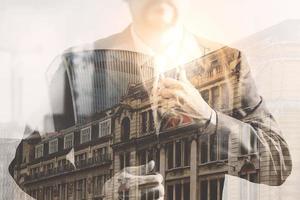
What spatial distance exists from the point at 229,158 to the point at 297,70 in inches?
20.9

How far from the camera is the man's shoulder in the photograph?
10.5 ft

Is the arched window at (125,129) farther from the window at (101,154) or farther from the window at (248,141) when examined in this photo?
the window at (248,141)

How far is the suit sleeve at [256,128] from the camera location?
3.30 m

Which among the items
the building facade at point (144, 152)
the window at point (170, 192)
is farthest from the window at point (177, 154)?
the window at point (170, 192)

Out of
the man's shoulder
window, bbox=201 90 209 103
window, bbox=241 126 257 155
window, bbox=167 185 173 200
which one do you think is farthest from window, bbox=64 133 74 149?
window, bbox=241 126 257 155

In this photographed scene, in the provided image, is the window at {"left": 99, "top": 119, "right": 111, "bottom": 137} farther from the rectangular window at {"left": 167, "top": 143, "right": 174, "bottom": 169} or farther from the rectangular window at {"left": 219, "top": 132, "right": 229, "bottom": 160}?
the rectangular window at {"left": 219, "top": 132, "right": 229, "bottom": 160}

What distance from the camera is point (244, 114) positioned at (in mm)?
3320

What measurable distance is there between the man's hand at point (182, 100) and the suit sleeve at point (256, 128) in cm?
7

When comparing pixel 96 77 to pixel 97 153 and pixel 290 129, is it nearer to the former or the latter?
pixel 97 153

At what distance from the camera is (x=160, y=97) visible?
10.7ft

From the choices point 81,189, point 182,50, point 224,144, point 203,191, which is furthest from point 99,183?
point 182,50

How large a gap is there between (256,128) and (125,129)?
61 centimetres

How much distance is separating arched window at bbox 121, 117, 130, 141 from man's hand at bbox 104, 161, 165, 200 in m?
0.14

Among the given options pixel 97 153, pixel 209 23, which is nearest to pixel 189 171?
pixel 97 153
